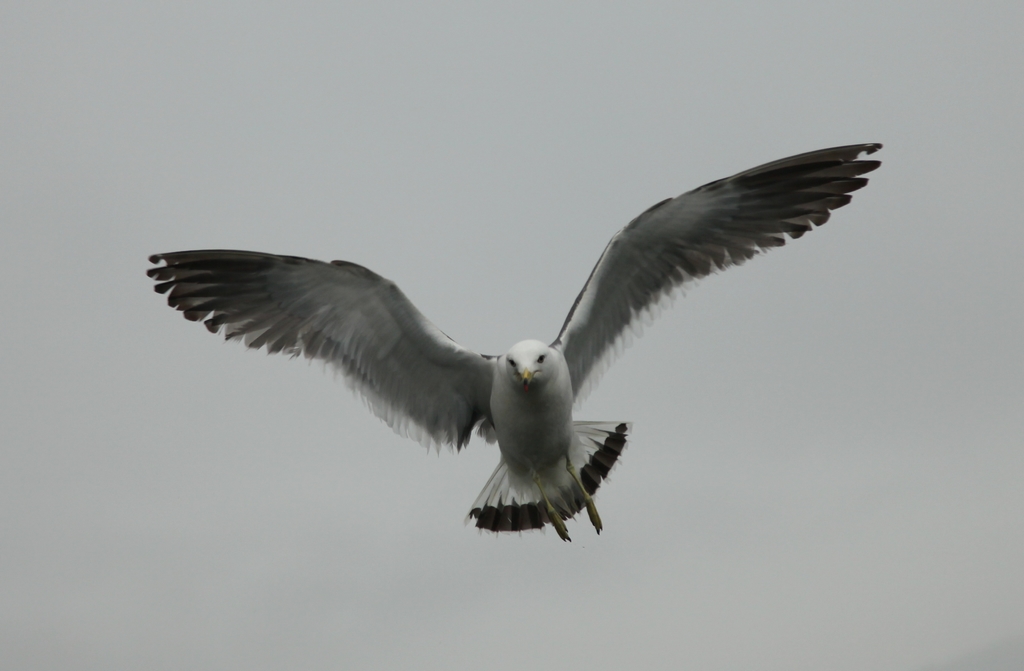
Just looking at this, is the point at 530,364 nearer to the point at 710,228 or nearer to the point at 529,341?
the point at 529,341

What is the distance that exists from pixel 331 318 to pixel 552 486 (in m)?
2.15

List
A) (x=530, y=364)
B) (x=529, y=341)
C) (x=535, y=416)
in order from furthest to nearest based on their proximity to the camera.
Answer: (x=535, y=416), (x=529, y=341), (x=530, y=364)

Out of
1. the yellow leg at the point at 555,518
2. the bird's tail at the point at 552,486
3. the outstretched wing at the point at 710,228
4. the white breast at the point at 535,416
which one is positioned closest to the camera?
the white breast at the point at 535,416

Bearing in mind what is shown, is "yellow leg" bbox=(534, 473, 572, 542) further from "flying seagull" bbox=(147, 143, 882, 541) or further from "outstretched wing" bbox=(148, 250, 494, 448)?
"outstretched wing" bbox=(148, 250, 494, 448)

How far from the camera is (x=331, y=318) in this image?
8.28 meters

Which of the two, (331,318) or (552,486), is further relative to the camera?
(552,486)

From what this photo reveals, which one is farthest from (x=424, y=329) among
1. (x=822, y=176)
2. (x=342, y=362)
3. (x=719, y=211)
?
(x=822, y=176)

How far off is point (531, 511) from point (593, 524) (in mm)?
640

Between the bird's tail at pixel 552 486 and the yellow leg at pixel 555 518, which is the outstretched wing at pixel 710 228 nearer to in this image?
the bird's tail at pixel 552 486

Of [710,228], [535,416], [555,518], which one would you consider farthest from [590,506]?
[710,228]

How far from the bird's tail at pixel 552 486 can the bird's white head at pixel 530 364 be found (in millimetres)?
1182

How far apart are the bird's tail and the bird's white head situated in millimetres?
1182

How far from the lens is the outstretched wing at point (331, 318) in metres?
8.00

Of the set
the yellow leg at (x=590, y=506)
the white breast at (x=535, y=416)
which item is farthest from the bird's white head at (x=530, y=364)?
the yellow leg at (x=590, y=506)
